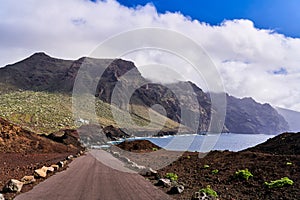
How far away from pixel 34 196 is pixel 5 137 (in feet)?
161

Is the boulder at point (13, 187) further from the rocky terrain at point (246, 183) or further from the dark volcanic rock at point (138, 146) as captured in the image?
the dark volcanic rock at point (138, 146)

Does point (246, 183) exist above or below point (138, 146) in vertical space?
above

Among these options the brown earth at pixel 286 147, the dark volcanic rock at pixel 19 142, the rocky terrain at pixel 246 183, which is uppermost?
the brown earth at pixel 286 147

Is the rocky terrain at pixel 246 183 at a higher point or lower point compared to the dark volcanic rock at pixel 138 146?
higher

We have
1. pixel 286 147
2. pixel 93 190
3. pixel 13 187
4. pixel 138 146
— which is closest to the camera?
pixel 13 187

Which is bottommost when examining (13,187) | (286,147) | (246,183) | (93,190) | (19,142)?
(19,142)

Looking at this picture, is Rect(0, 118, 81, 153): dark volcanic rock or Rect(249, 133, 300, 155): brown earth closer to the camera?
Rect(249, 133, 300, 155): brown earth

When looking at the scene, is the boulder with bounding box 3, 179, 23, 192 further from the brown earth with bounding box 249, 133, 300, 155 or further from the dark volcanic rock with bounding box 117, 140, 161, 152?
the dark volcanic rock with bounding box 117, 140, 161, 152

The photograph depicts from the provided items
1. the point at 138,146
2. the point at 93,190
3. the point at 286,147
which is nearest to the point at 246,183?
the point at 93,190

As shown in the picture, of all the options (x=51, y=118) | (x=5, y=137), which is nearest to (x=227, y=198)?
(x=5, y=137)

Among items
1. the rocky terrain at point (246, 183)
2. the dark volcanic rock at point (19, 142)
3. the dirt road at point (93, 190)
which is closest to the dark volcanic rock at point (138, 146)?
the dark volcanic rock at point (19, 142)

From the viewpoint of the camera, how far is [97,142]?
12362 centimetres

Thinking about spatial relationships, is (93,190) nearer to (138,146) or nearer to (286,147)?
(286,147)

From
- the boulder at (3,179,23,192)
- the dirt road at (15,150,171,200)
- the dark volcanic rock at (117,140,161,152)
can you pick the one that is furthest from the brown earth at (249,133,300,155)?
the dark volcanic rock at (117,140,161,152)
